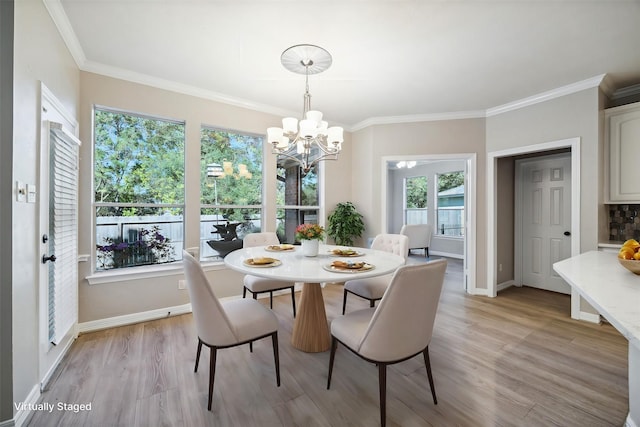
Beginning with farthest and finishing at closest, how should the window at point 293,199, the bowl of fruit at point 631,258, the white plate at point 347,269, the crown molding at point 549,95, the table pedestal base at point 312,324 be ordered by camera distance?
the window at point 293,199 → the crown molding at point 549,95 → the table pedestal base at point 312,324 → the white plate at point 347,269 → the bowl of fruit at point 631,258

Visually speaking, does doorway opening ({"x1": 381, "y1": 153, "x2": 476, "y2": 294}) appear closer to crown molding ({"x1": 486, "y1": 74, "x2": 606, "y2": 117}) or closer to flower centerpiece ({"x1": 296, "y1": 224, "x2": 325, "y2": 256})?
crown molding ({"x1": 486, "y1": 74, "x2": 606, "y2": 117})

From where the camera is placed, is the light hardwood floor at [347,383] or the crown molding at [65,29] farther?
the crown molding at [65,29]

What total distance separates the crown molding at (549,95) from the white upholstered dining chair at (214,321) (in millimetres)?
3980

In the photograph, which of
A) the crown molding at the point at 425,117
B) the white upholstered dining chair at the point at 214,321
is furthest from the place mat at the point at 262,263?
the crown molding at the point at 425,117

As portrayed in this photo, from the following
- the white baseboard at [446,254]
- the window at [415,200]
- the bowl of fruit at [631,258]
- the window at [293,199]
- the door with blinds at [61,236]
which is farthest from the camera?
the window at [415,200]

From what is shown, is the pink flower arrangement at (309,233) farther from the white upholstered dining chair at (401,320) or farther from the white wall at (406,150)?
the white wall at (406,150)

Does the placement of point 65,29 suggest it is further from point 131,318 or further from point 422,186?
point 422,186

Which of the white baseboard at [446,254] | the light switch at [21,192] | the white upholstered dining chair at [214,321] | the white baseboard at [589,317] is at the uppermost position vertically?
the light switch at [21,192]

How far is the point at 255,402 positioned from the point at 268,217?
2.43 m

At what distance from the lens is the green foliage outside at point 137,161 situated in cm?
285

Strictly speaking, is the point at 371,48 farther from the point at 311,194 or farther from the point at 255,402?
the point at 255,402

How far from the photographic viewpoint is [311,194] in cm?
446

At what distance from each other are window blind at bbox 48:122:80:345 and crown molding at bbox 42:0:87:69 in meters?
0.79

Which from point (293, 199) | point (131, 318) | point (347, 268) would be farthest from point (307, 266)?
point (293, 199)
